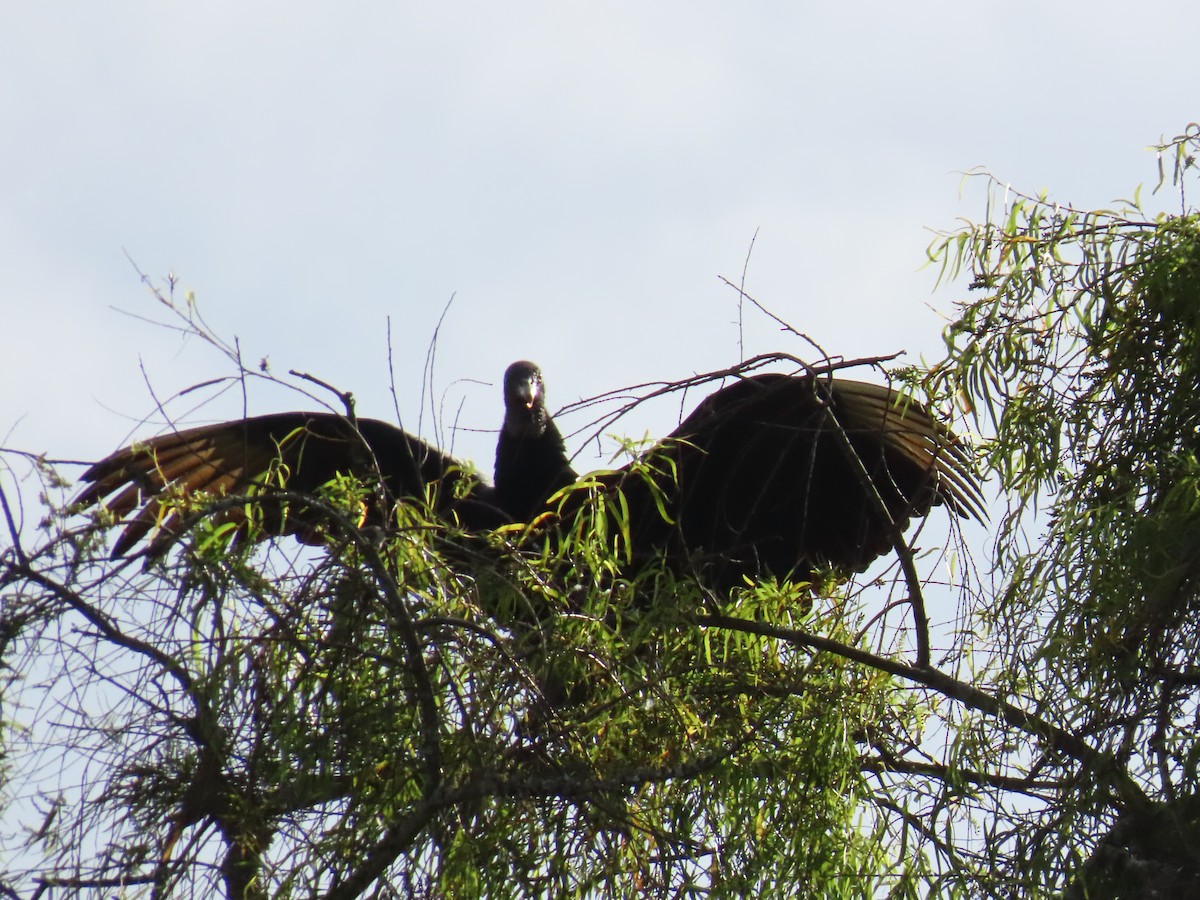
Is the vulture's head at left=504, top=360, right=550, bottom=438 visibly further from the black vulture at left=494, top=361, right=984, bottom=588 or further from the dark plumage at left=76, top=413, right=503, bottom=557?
the black vulture at left=494, top=361, right=984, bottom=588

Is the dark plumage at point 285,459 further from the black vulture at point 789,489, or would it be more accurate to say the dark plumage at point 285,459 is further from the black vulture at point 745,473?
the black vulture at point 789,489

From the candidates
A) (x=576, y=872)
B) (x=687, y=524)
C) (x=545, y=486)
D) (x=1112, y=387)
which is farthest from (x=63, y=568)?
(x=545, y=486)

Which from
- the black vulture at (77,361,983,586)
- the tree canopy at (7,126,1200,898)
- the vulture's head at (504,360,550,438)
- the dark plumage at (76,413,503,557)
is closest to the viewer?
the tree canopy at (7,126,1200,898)

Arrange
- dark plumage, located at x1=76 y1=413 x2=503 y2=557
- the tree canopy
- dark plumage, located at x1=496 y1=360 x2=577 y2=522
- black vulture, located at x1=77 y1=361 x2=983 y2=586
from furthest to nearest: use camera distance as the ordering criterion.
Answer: dark plumage, located at x1=496 y1=360 x2=577 y2=522, black vulture, located at x1=77 y1=361 x2=983 y2=586, dark plumage, located at x1=76 y1=413 x2=503 y2=557, the tree canopy

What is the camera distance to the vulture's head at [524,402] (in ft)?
14.4

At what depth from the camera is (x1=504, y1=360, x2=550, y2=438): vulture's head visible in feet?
14.4

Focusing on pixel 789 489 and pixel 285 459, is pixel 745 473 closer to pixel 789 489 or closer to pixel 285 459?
pixel 789 489

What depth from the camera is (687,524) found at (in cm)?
368

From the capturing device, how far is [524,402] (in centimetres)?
440

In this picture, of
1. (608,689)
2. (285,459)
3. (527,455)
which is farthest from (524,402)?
(608,689)

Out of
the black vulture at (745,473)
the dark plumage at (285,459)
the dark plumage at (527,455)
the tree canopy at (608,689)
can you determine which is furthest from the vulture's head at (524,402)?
the tree canopy at (608,689)

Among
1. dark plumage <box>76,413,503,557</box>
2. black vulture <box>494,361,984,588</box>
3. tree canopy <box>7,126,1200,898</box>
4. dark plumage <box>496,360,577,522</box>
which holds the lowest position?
tree canopy <box>7,126,1200,898</box>

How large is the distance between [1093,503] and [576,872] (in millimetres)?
957

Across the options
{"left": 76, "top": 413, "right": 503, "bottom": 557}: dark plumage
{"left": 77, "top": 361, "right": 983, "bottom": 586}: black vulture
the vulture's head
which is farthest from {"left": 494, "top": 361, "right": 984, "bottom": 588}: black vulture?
the vulture's head
